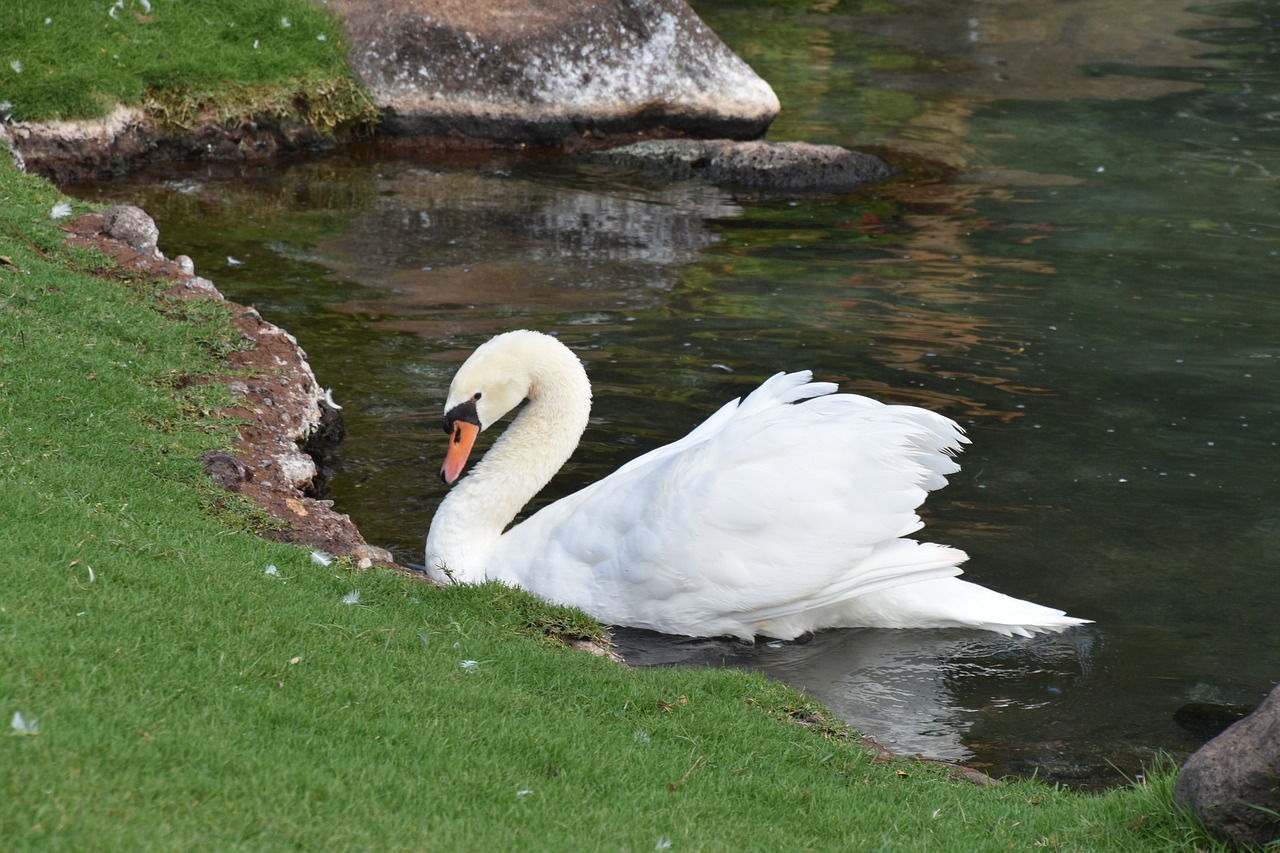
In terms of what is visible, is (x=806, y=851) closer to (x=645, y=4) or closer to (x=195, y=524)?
(x=195, y=524)

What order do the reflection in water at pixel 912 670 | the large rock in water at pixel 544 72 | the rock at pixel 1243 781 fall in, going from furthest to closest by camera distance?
the large rock in water at pixel 544 72, the reflection in water at pixel 912 670, the rock at pixel 1243 781

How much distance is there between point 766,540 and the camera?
6.27 m

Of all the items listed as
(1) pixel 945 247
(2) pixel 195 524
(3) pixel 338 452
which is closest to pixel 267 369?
(3) pixel 338 452

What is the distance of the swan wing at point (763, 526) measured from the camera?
6238 mm

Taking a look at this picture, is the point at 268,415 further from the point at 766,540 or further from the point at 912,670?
the point at 912,670

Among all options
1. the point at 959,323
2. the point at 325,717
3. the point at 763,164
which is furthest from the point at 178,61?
the point at 325,717

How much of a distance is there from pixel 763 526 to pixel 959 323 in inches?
192

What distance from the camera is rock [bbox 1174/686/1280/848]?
388 centimetres

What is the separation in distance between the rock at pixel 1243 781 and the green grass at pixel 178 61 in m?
11.8

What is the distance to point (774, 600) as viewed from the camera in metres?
6.30

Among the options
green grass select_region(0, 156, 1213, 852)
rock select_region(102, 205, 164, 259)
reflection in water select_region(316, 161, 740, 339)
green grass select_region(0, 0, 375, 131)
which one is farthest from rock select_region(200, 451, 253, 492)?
green grass select_region(0, 0, 375, 131)

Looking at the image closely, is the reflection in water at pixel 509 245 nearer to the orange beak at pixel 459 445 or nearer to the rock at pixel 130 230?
the rock at pixel 130 230

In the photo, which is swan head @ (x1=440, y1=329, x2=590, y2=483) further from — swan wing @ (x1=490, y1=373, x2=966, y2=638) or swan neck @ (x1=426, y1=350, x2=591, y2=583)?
swan wing @ (x1=490, y1=373, x2=966, y2=638)

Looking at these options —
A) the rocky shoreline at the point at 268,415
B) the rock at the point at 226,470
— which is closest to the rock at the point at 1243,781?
the rocky shoreline at the point at 268,415
